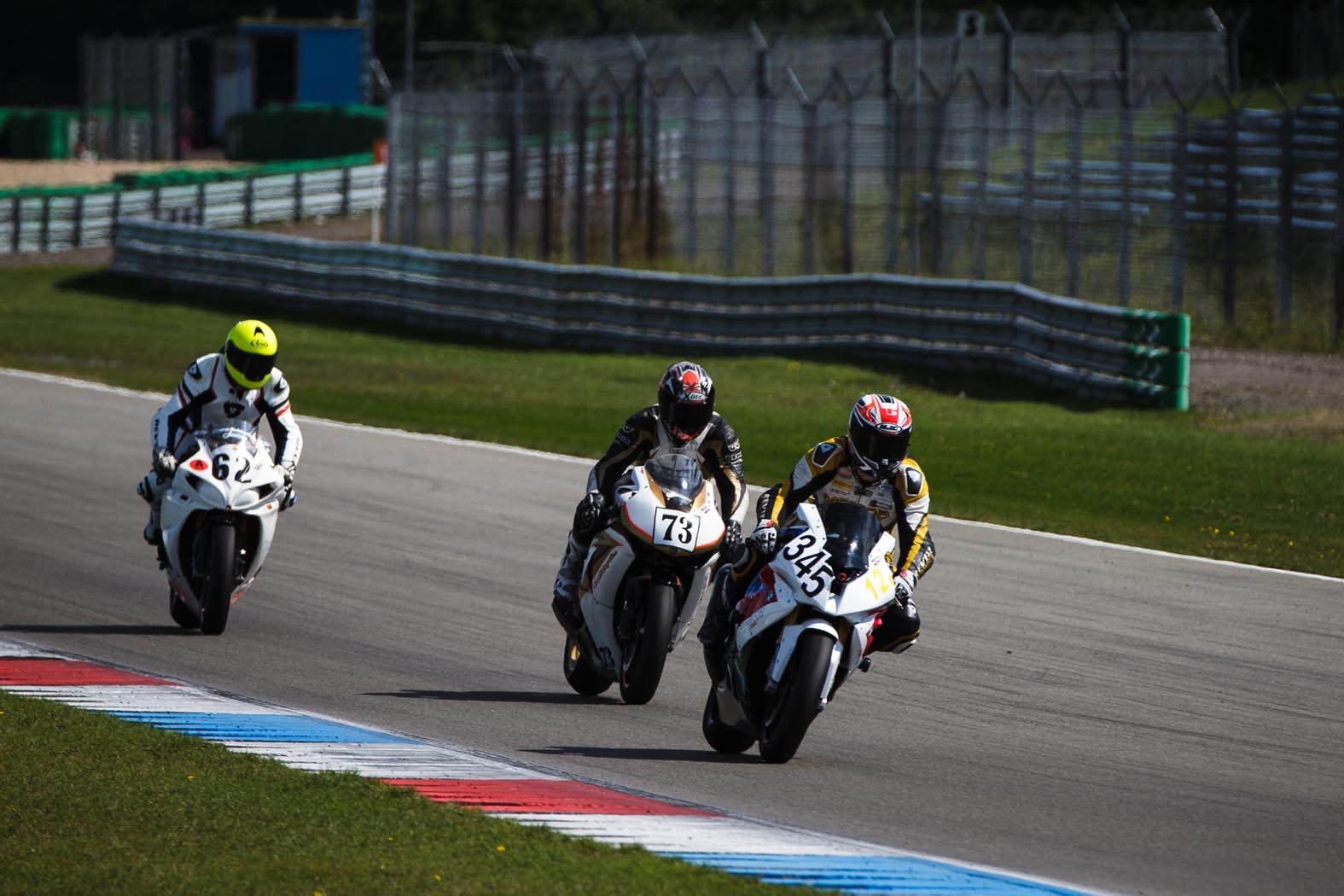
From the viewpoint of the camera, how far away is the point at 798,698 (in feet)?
23.7

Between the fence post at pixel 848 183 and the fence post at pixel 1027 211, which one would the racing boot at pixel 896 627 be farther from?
the fence post at pixel 848 183

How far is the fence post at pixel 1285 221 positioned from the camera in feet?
76.2

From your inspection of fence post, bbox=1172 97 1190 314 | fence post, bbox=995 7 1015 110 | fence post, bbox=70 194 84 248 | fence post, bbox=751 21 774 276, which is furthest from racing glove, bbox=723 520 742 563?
fence post, bbox=70 194 84 248

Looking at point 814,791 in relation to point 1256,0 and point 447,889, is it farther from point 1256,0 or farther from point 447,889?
point 1256,0

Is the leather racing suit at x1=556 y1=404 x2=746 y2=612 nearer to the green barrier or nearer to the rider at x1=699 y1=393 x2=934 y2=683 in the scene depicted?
the rider at x1=699 y1=393 x2=934 y2=683

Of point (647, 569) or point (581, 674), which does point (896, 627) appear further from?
point (581, 674)

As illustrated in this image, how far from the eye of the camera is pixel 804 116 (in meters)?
28.5

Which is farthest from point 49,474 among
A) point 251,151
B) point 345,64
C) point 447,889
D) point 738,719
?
point 345,64

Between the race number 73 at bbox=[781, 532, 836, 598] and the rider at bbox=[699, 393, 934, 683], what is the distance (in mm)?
173

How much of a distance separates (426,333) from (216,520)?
17.3 m

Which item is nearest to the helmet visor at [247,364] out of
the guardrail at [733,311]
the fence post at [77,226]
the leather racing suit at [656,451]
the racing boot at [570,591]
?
the racing boot at [570,591]

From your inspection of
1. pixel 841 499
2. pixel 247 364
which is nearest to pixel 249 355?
pixel 247 364

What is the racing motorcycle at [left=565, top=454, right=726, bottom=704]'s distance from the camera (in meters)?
8.26

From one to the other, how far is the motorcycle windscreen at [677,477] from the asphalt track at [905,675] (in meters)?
1.07
